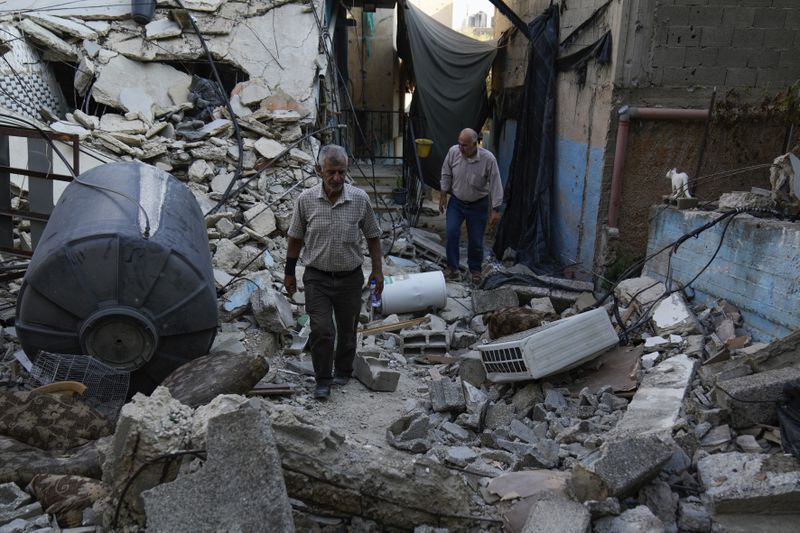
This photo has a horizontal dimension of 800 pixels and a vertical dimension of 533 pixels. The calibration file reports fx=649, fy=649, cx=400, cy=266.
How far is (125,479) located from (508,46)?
35.7 feet

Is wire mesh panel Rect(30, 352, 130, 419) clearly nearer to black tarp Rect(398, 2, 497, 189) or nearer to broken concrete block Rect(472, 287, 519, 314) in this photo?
broken concrete block Rect(472, 287, 519, 314)

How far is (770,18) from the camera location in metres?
7.24

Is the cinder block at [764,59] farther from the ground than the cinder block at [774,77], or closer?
farther from the ground

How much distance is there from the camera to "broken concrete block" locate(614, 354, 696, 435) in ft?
12.6

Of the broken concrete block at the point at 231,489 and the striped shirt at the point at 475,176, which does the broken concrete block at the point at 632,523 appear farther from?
the striped shirt at the point at 475,176

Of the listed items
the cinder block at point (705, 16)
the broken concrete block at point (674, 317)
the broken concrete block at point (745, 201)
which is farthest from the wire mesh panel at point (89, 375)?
the cinder block at point (705, 16)

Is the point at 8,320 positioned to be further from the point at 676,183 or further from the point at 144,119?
the point at 676,183

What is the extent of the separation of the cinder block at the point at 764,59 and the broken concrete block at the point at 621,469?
19.0 feet

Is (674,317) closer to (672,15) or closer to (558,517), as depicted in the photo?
(558,517)

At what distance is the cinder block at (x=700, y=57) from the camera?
7326 mm

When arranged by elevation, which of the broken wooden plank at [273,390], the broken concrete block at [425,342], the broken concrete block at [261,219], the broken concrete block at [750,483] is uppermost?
the broken concrete block at [261,219]

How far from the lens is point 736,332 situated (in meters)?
5.05

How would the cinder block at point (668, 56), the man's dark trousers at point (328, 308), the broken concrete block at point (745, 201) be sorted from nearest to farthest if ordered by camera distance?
the man's dark trousers at point (328, 308) < the broken concrete block at point (745, 201) < the cinder block at point (668, 56)

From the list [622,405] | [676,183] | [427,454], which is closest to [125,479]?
[427,454]
